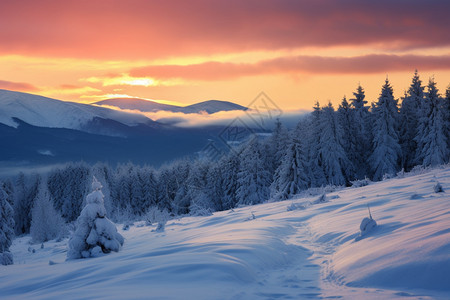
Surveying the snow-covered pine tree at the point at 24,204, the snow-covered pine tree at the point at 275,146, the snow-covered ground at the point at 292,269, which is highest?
the snow-covered pine tree at the point at 275,146

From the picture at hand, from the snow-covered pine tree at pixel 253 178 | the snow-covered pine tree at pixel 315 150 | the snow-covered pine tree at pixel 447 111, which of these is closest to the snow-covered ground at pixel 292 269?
the snow-covered pine tree at pixel 315 150

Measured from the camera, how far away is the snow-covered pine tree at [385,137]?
1636 inches

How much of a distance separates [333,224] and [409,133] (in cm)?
4227

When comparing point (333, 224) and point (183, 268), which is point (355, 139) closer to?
point (333, 224)

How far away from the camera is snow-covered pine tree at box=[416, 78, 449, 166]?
38.6m

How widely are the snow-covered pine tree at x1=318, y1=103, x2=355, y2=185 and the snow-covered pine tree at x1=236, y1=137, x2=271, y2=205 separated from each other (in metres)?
8.07

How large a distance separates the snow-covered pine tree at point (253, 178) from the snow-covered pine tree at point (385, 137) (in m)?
13.8

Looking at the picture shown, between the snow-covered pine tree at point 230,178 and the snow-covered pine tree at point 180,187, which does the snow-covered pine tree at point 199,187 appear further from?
the snow-covered pine tree at point 230,178

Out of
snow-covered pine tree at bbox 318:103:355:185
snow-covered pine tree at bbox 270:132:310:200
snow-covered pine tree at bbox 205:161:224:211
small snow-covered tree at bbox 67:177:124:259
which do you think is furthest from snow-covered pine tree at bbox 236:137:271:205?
small snow-covered tree at bbox 67:177:124:259

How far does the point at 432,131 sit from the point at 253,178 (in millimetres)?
21669

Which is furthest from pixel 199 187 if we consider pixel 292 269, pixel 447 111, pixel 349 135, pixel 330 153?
pixel 292 269

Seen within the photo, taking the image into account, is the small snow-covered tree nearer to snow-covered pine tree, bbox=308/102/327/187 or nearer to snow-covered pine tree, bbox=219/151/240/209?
snow-covered pine tree, bbox=308/102/327/187

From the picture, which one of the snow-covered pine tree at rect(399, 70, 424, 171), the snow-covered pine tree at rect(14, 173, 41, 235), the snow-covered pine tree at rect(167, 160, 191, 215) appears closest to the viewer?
the snow-covered pine tree at rect(399, 70, 424, 171)

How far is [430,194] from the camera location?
9.70m
